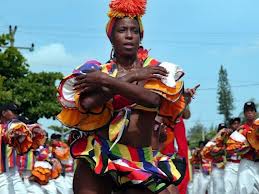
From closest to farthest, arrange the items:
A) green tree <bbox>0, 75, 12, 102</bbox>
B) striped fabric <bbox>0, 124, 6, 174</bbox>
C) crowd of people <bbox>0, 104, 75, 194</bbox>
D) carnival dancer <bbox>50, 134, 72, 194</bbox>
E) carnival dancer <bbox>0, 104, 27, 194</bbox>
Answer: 1. crowd of people <bbox>0, 104, 75, 194</bbox>
2. striped fabric <bbox>0, 124, 6, 174</bbox>
3. carnival dancer <bbox>0, 104, 27, 194</bbox>
4. carnival dancer <bbox>50, 134, 72, 194</bbox>
5. green tree <bbox>0, 75, 12, 102</bbox>

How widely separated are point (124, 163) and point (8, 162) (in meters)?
6.37

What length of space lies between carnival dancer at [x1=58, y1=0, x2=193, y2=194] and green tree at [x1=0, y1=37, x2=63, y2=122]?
21647mm

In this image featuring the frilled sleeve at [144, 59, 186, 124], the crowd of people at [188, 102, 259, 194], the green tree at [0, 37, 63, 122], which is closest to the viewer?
the frilled sleeve at [144, 59, 186, 124]

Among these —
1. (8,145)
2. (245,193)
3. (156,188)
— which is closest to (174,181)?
(156,188)

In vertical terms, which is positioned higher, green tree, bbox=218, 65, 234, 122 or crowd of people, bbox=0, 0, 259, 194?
green tree, bbox=218, 65, 234, 122

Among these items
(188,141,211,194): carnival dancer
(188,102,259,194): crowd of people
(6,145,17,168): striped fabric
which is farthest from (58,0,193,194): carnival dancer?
(188,141,211,194): carnival dancer

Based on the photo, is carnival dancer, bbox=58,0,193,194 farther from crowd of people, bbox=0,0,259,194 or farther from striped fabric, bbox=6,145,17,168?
striped fabric, bbox=6,145,17,168

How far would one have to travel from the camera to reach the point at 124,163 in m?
4.27

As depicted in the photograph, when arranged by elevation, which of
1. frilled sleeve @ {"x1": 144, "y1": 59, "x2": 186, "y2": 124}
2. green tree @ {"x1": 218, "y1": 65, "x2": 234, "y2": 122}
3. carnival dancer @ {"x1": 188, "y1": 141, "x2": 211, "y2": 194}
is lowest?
carnival dancer @ {"x1": 188, "y1": 141, "x2": 211, "y2": 194}

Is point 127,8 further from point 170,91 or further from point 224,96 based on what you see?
point 224,96

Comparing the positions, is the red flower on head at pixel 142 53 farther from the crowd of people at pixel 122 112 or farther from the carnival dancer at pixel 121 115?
the carnival dancer at pixel 121 115

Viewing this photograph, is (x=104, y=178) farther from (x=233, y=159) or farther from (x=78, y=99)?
(x=233, y=159)

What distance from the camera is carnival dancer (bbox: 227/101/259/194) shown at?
1138 cm

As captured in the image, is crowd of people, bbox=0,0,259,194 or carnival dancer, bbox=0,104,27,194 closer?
crowd of people, bbox=0,0,259,194
